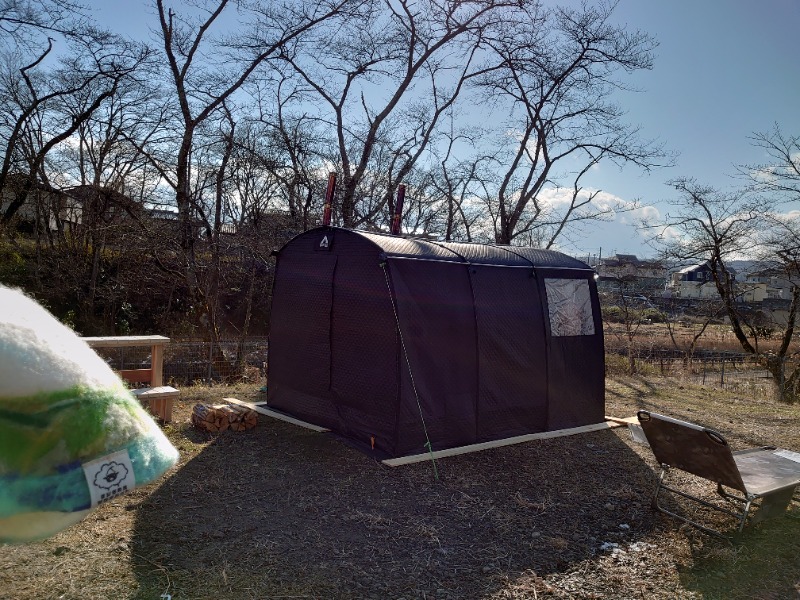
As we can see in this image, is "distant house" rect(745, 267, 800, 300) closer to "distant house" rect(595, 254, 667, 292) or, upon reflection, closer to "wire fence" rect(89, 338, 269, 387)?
"distant house" rect(595, 254, 667, 292)

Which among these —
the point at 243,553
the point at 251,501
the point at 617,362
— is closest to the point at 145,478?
the point at 243,553

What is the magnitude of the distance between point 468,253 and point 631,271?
41.8 ft

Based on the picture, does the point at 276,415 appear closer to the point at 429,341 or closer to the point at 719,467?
the point at 429,341

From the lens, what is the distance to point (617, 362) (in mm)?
15547

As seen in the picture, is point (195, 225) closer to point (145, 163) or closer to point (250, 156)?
point (250, 156)

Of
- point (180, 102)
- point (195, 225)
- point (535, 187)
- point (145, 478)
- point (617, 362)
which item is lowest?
point (617, 362)

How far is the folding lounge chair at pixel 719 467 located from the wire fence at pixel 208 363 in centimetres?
734

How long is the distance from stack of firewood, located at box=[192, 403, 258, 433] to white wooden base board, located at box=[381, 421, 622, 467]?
1884 millimetres

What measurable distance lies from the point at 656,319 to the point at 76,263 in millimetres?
22564

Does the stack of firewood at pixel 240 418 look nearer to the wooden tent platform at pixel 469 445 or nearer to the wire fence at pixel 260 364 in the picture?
the wooden tent platform at pixel 469 445

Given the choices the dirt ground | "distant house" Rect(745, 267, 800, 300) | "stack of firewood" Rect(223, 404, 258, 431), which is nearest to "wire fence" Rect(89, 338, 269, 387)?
"stack of firewood" Rect(223, 404, 258, 431)

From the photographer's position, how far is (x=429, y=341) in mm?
5527

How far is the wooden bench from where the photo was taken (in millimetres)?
6035

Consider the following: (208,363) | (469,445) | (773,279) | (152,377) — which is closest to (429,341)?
(469,445)
